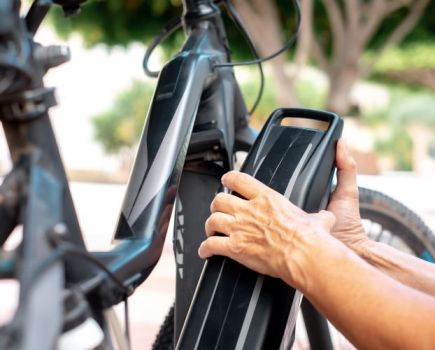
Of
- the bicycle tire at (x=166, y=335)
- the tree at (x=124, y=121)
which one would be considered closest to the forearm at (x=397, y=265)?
the bicycle tire at (x=166, y=335)

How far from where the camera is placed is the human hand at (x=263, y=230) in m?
1.01

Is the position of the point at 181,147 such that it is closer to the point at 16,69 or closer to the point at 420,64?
the point at 16,69

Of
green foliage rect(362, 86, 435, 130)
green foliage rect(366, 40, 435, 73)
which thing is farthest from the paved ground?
green foliage rect(362, 86, 435, 130)

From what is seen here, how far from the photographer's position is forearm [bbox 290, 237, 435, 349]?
92 centimetres

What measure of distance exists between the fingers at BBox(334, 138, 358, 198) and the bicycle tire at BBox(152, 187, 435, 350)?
0.40 metres

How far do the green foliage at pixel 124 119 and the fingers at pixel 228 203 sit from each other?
942 centimetres

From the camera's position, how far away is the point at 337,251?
98 centimetres

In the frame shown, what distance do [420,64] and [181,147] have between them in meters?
11.5

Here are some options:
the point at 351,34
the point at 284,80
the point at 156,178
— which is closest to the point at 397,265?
the point at 156,178

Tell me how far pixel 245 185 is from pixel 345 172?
0.24 metres

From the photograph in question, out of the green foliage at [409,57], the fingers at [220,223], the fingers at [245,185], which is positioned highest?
the fingers at [245,185]

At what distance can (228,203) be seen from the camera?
1.09 m

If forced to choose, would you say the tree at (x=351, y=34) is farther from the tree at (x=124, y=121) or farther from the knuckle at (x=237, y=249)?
the knuckle at (x=237, y=249)

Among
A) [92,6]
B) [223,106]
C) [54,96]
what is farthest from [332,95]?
[54,96]
